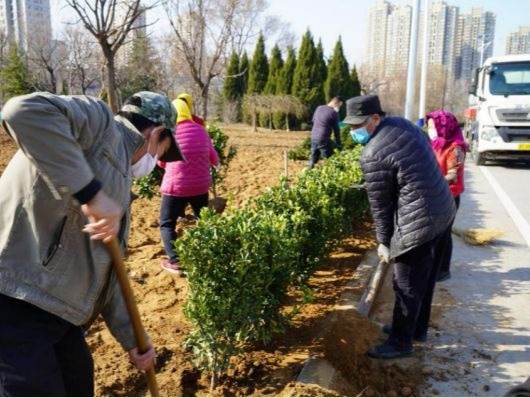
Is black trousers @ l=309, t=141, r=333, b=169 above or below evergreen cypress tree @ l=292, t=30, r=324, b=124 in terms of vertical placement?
below

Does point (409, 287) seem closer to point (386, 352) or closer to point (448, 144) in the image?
point (386, 352)

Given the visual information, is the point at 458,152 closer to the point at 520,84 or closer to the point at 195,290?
the point at 195,290

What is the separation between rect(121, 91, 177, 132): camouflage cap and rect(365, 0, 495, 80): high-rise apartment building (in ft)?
154

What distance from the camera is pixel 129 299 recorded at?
6.21 ft

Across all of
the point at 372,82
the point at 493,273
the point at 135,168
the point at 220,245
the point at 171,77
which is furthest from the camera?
the point at 372,82

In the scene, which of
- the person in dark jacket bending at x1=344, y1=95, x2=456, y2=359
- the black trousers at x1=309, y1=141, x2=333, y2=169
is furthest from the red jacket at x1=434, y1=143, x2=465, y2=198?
the black trousers at x1=309, y1=141, x2=333, y2=169

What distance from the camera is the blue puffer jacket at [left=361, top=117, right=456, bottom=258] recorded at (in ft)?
10.5

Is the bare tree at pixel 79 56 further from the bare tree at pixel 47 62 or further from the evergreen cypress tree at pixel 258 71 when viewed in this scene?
the evergreen cypress tree at pixel 258 71

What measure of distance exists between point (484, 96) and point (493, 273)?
8051 millimetres

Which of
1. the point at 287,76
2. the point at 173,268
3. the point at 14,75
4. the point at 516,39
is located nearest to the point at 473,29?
the point at 516,39

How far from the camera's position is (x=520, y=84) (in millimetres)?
11750

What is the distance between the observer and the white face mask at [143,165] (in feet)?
6.75

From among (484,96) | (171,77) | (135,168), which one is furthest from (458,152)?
(171,77)

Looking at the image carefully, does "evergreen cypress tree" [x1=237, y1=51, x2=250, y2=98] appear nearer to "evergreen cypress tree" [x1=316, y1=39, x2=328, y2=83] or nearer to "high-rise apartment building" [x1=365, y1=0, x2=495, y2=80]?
"evergreen cypress tree" [x1=316, y1=39, x2=328, y2=83]
